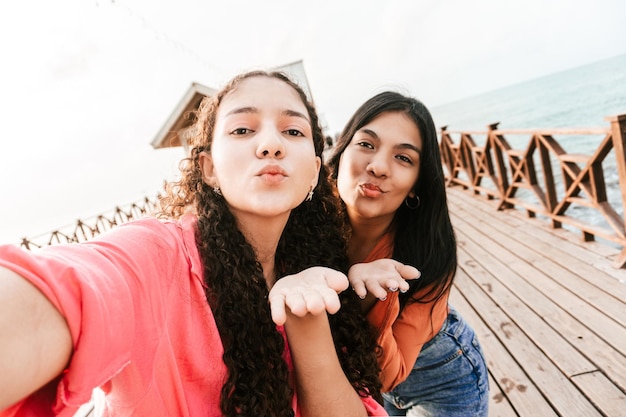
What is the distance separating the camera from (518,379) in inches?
89.7

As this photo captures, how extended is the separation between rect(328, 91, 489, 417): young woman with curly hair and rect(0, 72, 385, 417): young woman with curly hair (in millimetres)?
390

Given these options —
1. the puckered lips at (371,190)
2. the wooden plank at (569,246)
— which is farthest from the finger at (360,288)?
the wooden plank at (569,246)

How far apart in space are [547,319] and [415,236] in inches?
71.8

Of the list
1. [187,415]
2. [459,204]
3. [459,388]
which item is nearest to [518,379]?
[459,388]

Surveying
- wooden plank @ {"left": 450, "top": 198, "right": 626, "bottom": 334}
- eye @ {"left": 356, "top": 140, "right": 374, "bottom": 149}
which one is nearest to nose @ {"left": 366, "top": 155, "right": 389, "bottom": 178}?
eye @ {"left": 356, "top": 140, "right": 374, "bottom": 149}

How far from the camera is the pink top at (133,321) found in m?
0.58

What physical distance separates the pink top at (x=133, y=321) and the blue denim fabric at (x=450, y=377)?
3.32ft

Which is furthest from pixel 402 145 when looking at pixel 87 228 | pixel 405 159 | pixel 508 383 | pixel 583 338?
pixel 87 228

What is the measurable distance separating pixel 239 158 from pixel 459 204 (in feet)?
22.8

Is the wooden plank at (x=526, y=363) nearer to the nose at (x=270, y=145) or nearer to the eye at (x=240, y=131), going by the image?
the nose at (x=270, y=145)

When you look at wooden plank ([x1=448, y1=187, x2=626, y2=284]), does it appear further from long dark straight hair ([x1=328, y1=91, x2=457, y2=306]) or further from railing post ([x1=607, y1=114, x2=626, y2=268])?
long dark straight hair ([x1=328, y1=91, x2=457, y2=306])

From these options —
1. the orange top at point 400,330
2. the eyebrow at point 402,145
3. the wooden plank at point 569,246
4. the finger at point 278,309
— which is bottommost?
the wooden plank at point 569,246

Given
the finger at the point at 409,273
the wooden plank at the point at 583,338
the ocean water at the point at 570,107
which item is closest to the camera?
the finger at the point at 409,273

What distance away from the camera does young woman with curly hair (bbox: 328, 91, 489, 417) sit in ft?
5.55
